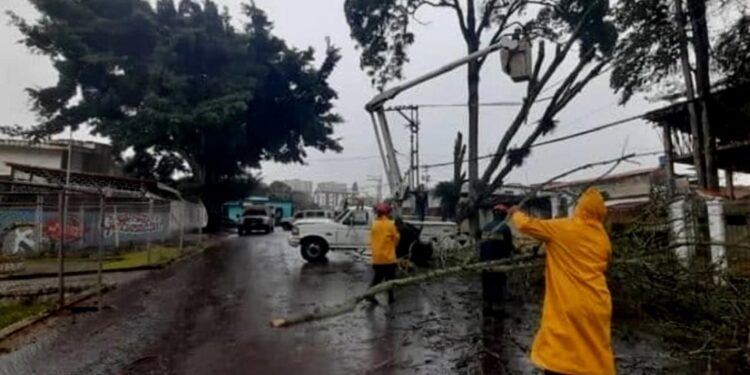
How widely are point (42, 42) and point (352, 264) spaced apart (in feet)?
75.1

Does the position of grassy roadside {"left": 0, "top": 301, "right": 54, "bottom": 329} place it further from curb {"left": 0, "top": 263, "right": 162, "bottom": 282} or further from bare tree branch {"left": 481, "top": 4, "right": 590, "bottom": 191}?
bare tree branch {"left": 481, "top": 4, "right": 590, "bottom": 191}

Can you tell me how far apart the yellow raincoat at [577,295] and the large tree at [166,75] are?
85.5 feet

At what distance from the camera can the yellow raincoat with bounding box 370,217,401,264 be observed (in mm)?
9180

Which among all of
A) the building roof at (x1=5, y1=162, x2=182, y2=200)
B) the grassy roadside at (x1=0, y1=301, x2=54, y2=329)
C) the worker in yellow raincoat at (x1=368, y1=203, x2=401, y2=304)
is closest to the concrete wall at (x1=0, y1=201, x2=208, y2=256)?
the building roof at (x1=5, y1=162, x2=182, y2=200)

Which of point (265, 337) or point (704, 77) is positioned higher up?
point (704, 77)

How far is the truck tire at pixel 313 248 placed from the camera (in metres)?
17.9

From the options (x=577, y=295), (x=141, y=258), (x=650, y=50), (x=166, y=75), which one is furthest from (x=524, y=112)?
(x=166, y=75)

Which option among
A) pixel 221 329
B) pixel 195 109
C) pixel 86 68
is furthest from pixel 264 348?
pixel 86 68

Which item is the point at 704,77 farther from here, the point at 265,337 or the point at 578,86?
the point at 265,337

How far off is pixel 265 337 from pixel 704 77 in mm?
12621

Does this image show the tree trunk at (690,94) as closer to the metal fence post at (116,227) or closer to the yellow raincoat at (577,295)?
the yellow raincoat at (577,295)

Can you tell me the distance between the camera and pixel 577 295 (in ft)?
12.0

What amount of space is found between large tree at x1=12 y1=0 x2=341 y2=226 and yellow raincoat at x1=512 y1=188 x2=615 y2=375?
26057 mm

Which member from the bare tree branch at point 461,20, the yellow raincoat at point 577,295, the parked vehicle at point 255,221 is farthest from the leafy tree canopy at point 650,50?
the parked vehicle at point 255,221
